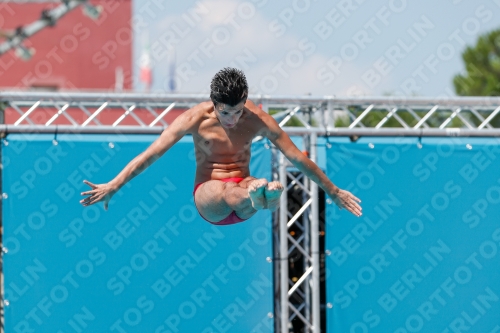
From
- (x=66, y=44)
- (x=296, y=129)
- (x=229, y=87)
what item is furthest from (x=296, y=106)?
(x=66, y=44)

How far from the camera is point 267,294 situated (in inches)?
256

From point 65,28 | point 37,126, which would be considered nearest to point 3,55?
point 65,28

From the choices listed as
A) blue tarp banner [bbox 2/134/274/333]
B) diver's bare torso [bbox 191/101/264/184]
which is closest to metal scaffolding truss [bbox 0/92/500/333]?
blue tarp banner [bbox 2/134/274/333]

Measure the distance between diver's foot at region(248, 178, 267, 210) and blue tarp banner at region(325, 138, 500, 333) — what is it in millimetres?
2380

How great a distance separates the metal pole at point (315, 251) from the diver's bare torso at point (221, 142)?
4.82 feet

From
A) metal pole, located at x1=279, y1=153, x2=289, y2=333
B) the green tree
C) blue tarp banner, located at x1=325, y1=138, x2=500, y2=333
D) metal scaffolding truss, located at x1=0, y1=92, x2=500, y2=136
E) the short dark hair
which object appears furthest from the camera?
the green tree

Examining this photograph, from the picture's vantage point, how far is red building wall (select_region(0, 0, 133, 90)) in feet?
84.5

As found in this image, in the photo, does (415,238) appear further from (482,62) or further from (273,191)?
(482,62)

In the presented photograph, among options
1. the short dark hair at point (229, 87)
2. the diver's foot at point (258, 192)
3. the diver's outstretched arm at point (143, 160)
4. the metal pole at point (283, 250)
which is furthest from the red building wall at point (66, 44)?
the diver's foot at point (258, 192)

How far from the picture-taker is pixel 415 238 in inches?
261

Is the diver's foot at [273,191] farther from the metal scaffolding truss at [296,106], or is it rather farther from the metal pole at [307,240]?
the metal pole at [307,240]

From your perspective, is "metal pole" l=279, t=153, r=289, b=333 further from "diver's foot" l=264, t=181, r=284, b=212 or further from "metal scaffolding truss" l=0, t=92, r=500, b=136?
"diver's foot" l=264, t=181, r=284, b=212

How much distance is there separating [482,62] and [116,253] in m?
17.0

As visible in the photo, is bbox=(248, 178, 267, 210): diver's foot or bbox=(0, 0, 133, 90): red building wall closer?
bbox=(248, 178, 267, 210): diver's foot
